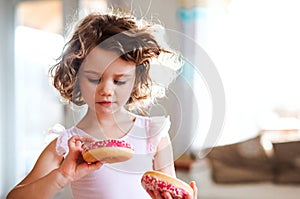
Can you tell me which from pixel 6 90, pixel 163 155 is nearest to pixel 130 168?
pixel 163 155

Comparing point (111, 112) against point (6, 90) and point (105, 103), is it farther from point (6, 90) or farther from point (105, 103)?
point (6, 90)

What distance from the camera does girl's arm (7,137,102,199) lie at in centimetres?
54

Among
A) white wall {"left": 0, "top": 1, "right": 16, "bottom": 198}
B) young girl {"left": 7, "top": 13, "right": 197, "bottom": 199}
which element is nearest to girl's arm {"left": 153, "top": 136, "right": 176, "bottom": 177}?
young girl {"left": 7, "top": 13, "right": 197, "bottom": 199}

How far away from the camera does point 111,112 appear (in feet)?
1.81

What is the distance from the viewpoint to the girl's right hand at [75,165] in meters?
0.54

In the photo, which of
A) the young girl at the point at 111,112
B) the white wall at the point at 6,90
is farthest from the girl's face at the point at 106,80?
the white wall at the point at 6,90

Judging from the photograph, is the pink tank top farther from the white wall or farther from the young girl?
the white wall

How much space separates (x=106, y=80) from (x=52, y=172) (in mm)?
121

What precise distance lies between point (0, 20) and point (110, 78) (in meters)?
0.32

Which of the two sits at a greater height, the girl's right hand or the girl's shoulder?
the girl's shoulder

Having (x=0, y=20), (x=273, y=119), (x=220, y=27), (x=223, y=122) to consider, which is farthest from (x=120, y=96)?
(x=273, y=119)

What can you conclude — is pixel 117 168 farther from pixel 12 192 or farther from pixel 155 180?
pixel 12 192

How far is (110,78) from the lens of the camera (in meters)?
0.54

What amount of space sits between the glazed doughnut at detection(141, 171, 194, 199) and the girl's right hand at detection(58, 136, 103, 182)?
56mm
